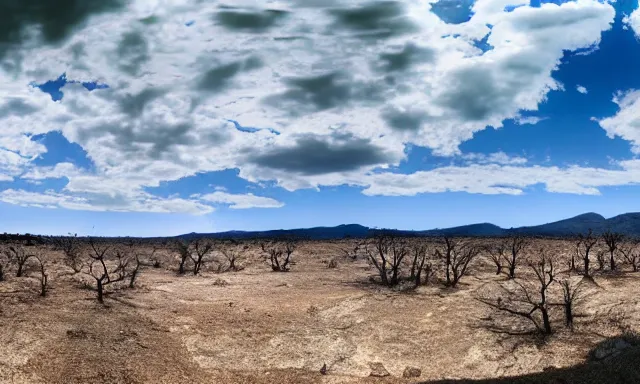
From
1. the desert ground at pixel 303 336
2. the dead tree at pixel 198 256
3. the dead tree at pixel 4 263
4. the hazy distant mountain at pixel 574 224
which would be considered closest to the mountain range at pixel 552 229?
the hazy distant mountain at pixel 574 224

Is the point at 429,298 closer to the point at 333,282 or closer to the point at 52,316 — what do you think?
the point at 333,282

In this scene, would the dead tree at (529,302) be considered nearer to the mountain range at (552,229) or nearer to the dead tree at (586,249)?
the dead tree at (586,249)

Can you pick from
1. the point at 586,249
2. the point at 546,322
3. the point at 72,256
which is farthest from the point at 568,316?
the point at 72,256

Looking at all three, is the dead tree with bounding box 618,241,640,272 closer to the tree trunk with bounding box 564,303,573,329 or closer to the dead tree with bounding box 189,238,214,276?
the tree trunk with bounding box 564,303,573,329

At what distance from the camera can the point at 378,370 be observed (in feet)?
59.2

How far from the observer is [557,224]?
176250 millimetres

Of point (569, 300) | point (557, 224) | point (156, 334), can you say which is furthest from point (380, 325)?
point (557, 224)

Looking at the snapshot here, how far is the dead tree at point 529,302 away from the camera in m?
19.9

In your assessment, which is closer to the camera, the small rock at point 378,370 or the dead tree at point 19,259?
the small rock at point 378,370

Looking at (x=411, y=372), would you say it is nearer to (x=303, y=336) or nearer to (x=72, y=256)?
(x=303, y=336)

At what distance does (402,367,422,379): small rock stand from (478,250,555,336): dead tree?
5.25 meters

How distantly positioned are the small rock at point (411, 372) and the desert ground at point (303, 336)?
0.50 feet

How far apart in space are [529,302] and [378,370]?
22.9 ft

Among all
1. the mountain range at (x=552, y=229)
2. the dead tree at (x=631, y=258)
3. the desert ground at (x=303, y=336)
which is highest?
the mountain range at (x=552, y=229)
